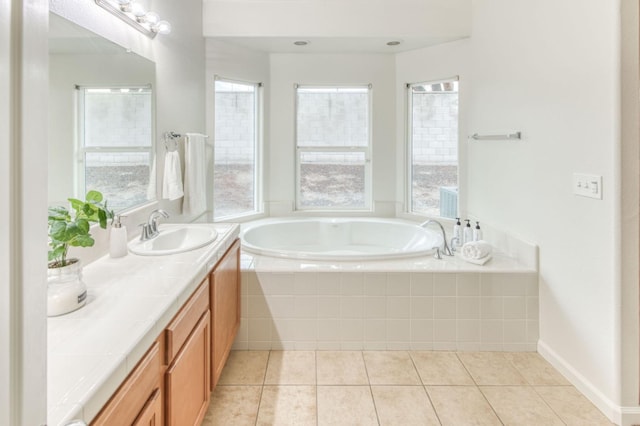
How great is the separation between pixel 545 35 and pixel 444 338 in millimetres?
1897

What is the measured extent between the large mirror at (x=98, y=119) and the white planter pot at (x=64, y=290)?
1.31 feet

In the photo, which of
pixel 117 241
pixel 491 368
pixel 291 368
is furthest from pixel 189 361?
pixel 491 368

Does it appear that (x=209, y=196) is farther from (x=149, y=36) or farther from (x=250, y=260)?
(x=149, y=36)

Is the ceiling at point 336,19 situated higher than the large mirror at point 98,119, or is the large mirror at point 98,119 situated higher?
the ceiling at point 336,19

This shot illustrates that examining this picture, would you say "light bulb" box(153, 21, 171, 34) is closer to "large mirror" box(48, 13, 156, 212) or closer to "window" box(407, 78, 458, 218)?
"large mirror" box(48, 13, 156, 212)

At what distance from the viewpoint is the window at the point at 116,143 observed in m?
1.69

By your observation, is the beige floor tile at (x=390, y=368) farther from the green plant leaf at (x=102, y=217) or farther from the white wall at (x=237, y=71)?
the white wall at (x=237, y=71)

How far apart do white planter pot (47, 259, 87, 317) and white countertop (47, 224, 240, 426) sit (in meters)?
0.02

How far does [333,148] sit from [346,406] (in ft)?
9.14

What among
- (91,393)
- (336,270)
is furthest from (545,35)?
(91,393)

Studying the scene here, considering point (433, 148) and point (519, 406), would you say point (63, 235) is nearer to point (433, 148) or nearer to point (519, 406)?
point (519, 406)

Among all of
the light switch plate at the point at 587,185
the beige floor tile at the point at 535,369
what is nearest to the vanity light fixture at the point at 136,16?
the light switch plate at the point at 587,185

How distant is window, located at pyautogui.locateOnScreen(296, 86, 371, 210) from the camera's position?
4215 millimetres

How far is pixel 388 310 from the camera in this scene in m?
2.51
